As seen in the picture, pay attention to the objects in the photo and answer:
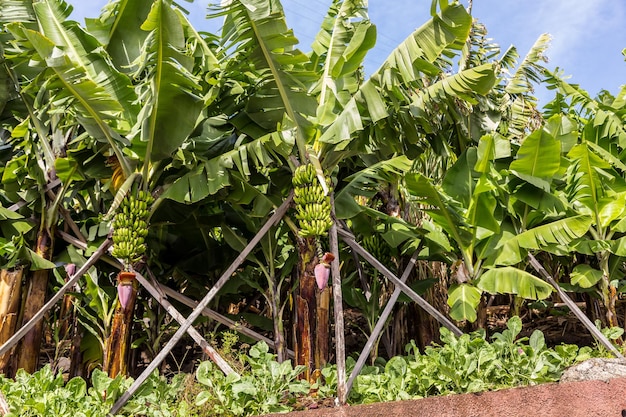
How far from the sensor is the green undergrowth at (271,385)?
449 cm

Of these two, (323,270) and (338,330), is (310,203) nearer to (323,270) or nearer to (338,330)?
(323,270)

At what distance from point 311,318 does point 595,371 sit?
8.92 ft

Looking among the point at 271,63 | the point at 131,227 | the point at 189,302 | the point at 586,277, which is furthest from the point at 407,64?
the point at 586,277

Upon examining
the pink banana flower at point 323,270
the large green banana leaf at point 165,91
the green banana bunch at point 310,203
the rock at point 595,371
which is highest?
the large green banana leaf at point 165,91

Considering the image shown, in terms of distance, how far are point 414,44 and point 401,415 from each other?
3.24 meters

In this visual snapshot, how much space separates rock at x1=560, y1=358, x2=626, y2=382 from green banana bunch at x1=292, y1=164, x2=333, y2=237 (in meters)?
2.72

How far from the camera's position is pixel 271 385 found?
460cm

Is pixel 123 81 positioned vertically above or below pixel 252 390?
above

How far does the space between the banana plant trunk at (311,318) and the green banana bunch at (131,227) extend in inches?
61.6

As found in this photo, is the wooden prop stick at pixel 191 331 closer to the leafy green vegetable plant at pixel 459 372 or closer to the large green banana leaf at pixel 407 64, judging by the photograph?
the leafy green vegetable plant at pixel 459 372

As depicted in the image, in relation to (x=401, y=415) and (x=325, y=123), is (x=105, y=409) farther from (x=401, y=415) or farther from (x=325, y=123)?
(x=325, y=123)

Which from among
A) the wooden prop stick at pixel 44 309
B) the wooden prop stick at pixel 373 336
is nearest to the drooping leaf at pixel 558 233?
the wooden prop stick at pixel 373 336

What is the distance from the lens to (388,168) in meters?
5.69

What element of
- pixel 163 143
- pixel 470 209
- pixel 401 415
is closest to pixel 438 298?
pixel 470 209
